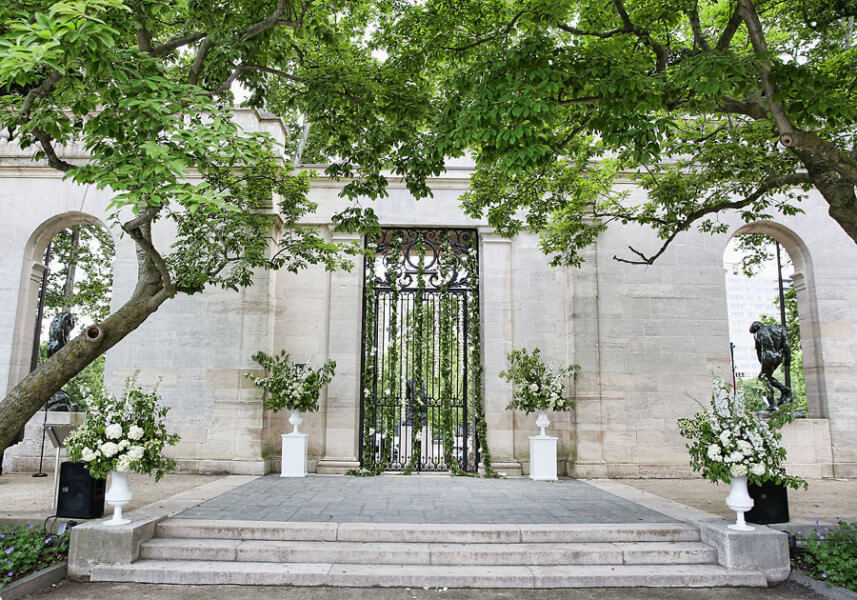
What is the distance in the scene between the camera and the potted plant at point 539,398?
382 inches

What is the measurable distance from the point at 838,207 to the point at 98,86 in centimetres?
709

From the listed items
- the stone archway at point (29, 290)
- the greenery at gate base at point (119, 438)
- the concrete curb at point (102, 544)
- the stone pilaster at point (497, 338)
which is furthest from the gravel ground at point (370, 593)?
the stone archway at point (29, 290)

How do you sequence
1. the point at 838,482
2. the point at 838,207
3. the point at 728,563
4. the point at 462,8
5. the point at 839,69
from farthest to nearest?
1. the point at 838,482
2. the point at 462,8
3. the point at 839,69
4. the point at 838,207
5. the point at 728,563

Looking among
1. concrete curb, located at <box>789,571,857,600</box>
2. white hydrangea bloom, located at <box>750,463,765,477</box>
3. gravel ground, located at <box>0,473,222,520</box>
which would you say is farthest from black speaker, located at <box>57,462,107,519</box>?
concrete curb, located at <box>789,571,857,600</box>

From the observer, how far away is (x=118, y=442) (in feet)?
18.2

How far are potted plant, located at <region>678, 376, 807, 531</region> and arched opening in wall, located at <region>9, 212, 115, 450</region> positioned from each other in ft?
20.3

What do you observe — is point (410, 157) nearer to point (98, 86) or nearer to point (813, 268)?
point (98, 86)

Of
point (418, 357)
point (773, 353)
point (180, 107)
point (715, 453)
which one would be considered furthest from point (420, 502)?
point (773, 353)

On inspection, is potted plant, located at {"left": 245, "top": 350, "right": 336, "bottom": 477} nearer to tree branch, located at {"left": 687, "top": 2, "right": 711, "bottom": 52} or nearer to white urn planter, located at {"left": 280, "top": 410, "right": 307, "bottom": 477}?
white urn planter, located at {"left": 280, "top": 410, "right": 307, "bottom": 477}

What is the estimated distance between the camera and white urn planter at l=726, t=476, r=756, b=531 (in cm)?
559

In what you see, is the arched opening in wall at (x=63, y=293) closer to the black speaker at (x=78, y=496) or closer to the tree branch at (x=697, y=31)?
the black speaker at (x=78, y=496)

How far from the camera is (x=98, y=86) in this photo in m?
4.81

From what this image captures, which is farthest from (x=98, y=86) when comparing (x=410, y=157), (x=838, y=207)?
(x=838, y=207)

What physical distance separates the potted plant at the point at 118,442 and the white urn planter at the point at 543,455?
19.9 feet
